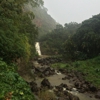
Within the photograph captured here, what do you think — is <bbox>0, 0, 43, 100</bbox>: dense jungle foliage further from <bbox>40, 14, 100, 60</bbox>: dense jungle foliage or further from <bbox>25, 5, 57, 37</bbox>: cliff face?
<bbox>25, 5, 57, 37</bbox>: cliff face

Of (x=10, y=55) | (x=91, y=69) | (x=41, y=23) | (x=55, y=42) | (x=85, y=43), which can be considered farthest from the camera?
(x=41, y=23)

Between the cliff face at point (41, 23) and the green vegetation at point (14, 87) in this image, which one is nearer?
the green vegetation at point (14, 87)

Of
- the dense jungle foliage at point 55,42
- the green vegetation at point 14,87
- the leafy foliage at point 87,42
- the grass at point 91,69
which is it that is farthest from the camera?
the dense jungle foliage at point 55,42

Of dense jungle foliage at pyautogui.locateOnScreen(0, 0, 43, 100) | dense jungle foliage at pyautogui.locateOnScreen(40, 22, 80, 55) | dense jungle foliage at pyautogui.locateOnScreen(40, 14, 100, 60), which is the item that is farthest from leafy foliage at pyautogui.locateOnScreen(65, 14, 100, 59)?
dense jungle foliage at pyautogui.locateOnScreen(0, 0, 43, 100)

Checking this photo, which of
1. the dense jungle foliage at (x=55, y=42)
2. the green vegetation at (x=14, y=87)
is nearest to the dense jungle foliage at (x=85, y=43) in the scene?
the dense jungle foliage at (x=55, y=42)

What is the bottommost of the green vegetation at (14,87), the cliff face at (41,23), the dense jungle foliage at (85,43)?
the green vegetation at (14,87)

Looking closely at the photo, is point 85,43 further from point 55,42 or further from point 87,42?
point 55,42

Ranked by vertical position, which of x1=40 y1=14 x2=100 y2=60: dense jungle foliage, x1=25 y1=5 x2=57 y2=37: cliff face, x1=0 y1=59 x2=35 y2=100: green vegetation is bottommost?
x1=0 y1=59 x2=35 y2=100: green vegetation

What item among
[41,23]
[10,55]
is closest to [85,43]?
[10,55]

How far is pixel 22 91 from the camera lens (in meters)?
7.02

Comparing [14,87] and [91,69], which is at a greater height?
[91,69]

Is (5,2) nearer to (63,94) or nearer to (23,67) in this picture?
(23,67)

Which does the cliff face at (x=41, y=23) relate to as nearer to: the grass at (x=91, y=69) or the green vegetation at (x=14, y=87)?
the grass at (x=91, y=69)

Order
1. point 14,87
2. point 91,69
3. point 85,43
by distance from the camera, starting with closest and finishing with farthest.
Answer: point 14,87, point 91,69, point 85,43
